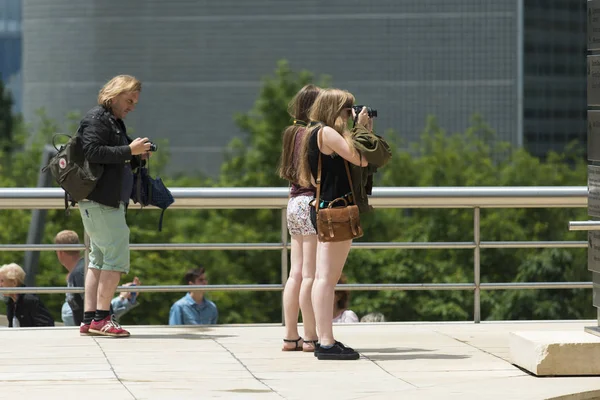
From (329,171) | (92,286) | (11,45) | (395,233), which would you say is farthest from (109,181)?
(11,45)

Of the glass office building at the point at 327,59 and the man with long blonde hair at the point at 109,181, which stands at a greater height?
the glass office building at the point at 327,59

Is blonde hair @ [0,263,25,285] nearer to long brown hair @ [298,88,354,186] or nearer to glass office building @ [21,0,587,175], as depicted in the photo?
long brown hair @ [298,88,354,186]

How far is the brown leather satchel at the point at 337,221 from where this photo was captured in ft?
27.5

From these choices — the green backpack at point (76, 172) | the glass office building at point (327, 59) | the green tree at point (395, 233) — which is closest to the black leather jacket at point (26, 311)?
the green backpack at point (76, 172)

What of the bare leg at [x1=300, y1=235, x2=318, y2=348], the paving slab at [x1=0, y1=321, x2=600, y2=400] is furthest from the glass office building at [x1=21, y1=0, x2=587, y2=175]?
the bare leg at [x1=300, y1=235, x2=318, y2=348]

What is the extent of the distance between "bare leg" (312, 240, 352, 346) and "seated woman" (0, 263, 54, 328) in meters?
3.36

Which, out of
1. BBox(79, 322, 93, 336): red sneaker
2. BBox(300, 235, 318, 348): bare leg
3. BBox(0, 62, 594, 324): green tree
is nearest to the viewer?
BBox(300, 235, 318, 348): bare leg

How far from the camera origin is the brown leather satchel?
27.5 ft

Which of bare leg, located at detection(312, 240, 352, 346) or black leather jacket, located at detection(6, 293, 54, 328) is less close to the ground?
bare leg, located at detection(312, 240, 352, 346)

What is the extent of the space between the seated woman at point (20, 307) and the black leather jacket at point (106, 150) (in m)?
2.08

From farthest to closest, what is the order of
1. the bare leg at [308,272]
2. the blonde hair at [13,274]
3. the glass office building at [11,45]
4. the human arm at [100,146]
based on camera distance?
the glass office building at [11,45] → the blonde hair at [13,274] → the human arm at [100,146] → the bare leg at [308,272]

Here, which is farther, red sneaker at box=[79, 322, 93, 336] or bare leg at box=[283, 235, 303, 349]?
red sneaker at box=[79, 322, 93, 336]

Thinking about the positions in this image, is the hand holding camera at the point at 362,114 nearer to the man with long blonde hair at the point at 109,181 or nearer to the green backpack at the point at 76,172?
the man with long blonde hair at the point at 109,181

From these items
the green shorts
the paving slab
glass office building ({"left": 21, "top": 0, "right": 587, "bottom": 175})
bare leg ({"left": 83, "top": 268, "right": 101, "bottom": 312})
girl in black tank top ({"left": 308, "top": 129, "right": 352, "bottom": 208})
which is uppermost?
glass office building ({"left": 21, "top": 0, "right": 587, "bottom": 175})
